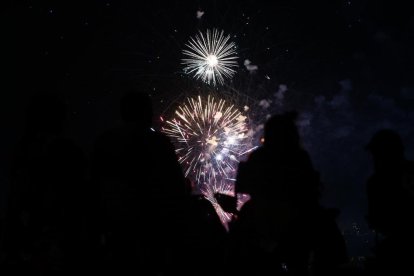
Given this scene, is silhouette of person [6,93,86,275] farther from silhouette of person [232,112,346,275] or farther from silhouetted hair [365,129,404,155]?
silhouetted hair [365,129,404,155]

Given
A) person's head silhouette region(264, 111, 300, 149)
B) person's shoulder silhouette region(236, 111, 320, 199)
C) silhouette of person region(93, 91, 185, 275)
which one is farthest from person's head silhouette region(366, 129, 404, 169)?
silhouette of person region(93, 91, 185, 275)

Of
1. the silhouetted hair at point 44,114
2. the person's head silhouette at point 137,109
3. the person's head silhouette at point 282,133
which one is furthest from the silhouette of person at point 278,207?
the silhouetted hair at point 44,114

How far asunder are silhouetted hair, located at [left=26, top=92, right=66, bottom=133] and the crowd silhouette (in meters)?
0.01

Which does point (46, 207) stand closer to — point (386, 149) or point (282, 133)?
point (282, 133)

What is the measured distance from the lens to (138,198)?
14.0 feet

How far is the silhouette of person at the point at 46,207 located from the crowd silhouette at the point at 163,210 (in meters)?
0.01

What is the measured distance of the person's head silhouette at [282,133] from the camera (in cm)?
475

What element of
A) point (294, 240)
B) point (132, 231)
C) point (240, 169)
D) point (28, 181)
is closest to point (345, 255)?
point (294, 240)

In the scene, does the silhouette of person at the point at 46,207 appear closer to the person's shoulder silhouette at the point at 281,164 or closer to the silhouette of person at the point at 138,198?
the silhouette of person at the point at 138,198

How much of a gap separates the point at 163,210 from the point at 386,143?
3005 mm

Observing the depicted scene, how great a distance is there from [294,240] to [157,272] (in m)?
1.69

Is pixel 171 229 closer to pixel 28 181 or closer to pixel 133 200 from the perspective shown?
pixel 133 200

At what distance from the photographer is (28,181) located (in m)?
4.31

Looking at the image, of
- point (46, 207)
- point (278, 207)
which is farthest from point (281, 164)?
point (46, 207)
